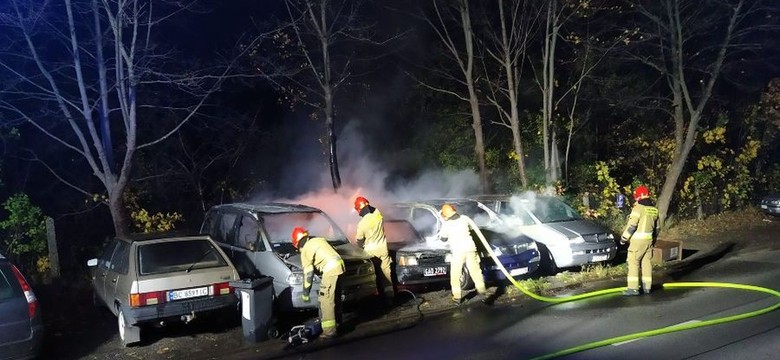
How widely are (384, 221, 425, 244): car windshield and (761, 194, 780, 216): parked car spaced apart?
13689 mm

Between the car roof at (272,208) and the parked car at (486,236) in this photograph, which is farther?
the parked car at (486,236)

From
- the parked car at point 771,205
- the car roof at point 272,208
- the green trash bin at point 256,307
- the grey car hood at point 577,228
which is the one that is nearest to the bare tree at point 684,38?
the parked car at point 771,205

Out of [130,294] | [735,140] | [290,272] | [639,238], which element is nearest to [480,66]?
[735,140]

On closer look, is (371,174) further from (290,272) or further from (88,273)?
(290,272)

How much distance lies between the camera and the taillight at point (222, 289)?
742 centimetres

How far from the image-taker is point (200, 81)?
1137cm

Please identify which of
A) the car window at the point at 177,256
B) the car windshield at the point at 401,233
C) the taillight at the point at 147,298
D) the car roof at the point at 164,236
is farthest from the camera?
the car windshield at the point at 401,233

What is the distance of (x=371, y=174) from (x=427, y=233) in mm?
9473

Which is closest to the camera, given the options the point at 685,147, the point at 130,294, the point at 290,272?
the point at 130,294

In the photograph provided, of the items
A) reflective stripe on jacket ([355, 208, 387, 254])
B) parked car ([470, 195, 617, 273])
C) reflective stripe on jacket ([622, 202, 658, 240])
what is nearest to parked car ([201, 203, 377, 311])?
reflective stripe on jacket ([355, 208, 387, 254])

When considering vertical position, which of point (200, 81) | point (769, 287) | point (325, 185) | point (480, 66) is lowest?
point (769, 287)

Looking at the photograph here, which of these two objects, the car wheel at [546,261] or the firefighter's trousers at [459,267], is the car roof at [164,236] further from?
the car wheel at [546,261]

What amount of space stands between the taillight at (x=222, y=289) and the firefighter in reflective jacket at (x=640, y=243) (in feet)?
19.5

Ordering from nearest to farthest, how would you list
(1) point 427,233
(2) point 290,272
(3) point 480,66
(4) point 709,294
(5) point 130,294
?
(5) point 130,294 < (2) point 290,272 < (4) point 709,294 < (1) point 427,233 < (3) point 480,66
